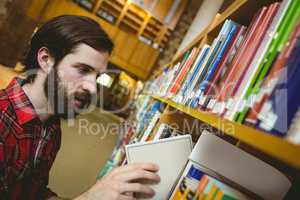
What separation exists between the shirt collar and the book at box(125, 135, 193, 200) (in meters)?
0.59

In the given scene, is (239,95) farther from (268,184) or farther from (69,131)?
(69,131)

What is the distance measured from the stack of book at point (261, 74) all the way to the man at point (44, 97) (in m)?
0.69

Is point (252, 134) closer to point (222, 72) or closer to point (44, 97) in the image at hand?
point (222, 72)

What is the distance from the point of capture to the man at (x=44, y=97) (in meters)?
1.17

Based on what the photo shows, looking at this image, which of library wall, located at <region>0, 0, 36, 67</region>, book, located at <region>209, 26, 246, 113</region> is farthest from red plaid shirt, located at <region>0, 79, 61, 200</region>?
library wall, located at <region>0, 0, 36, 67</region>

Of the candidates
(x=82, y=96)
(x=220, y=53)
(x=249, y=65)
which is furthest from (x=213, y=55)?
(x=82, y=96)

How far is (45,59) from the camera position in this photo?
149 cm

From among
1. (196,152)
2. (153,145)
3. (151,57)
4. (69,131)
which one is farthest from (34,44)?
(151,57)

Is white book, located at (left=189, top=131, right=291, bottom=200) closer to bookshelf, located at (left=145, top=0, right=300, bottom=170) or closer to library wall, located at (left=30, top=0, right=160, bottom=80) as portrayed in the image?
bookshelf, located at (left=145, top=0, right=300, bottom=170)

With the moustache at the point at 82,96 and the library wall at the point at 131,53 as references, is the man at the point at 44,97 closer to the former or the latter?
the moustache at the point at 82,96

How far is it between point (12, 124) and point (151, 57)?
8.94 meters

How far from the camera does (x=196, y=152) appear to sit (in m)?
0.78

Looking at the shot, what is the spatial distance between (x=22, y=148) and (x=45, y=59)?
0.55 meters

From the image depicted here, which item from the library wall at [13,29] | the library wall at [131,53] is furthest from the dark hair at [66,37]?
the library wall at [131,53]
